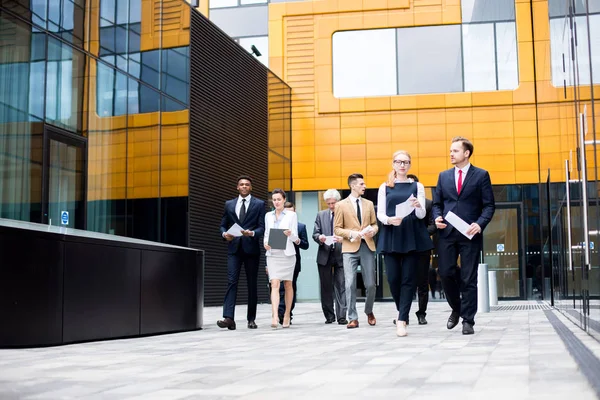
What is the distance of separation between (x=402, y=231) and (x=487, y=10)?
18396 millimetres

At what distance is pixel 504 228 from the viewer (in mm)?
24594

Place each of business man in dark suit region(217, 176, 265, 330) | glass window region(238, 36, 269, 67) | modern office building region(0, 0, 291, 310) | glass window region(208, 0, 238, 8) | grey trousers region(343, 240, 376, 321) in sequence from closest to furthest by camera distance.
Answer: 1. grey trousers region(343, 240, 376, 321)
2. business man in dark suit region(217, 176, 265, 330)
3. modern office building region(0, 0, 291, 310)
4. glass window region(238, 36, 269, 67)
5. glass window region(208, 0, 238, 8)

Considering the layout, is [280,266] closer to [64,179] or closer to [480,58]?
[64,179]

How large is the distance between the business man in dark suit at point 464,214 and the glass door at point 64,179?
8.05 metres

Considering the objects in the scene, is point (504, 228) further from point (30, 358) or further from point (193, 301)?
point (30, 358)

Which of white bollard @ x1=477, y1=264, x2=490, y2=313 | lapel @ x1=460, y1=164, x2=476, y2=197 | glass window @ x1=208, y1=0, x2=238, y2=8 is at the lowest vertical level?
white bollard @ x1=477, y1=264, x2=490, y2=313

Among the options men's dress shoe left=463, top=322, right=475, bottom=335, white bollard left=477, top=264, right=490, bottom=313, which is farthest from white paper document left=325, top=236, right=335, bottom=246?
white bollard left=477, top=264, right=490, bottom=313

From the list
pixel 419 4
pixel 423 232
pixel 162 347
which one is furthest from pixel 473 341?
pixel 419 4

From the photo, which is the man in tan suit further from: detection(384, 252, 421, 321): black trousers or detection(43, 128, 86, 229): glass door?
detection(43, 128, 86, 229): glass door

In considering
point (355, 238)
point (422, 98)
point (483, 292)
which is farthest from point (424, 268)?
point (422, 98)

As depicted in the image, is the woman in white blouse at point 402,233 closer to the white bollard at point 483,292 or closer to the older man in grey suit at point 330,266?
the older man in grey suit at point 330,266

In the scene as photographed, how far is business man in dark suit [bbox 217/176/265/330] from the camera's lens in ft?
33.8

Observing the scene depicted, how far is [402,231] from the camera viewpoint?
8367mm

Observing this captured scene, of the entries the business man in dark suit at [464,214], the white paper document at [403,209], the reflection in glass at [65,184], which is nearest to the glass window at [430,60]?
the reflection in glass at [65,184]
